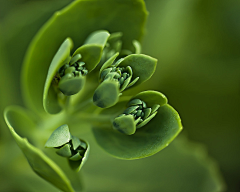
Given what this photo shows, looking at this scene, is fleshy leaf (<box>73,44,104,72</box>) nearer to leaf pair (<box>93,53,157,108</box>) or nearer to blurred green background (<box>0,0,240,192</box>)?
leaf pair (<box>93,53,157,108</box>)

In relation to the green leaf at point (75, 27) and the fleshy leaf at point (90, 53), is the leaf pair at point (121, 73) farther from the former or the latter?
the green leaf at point (75, 27)

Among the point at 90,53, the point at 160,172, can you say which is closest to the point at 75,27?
the point at 90,53

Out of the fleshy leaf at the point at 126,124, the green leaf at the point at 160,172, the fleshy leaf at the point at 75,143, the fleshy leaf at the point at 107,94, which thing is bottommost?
the green leaf at the point at 160,172

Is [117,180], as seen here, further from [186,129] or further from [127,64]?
[127,64]

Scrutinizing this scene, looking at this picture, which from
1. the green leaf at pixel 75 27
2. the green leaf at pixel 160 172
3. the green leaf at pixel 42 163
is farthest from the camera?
the green leaf at pixel 160 172

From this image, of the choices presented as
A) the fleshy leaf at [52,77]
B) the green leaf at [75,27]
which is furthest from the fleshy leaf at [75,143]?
the green leaf at [75,27]

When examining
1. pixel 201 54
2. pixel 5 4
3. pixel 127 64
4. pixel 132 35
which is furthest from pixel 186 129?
pixel 5 4

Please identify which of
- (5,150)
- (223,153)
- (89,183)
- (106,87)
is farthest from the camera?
(223,153)
